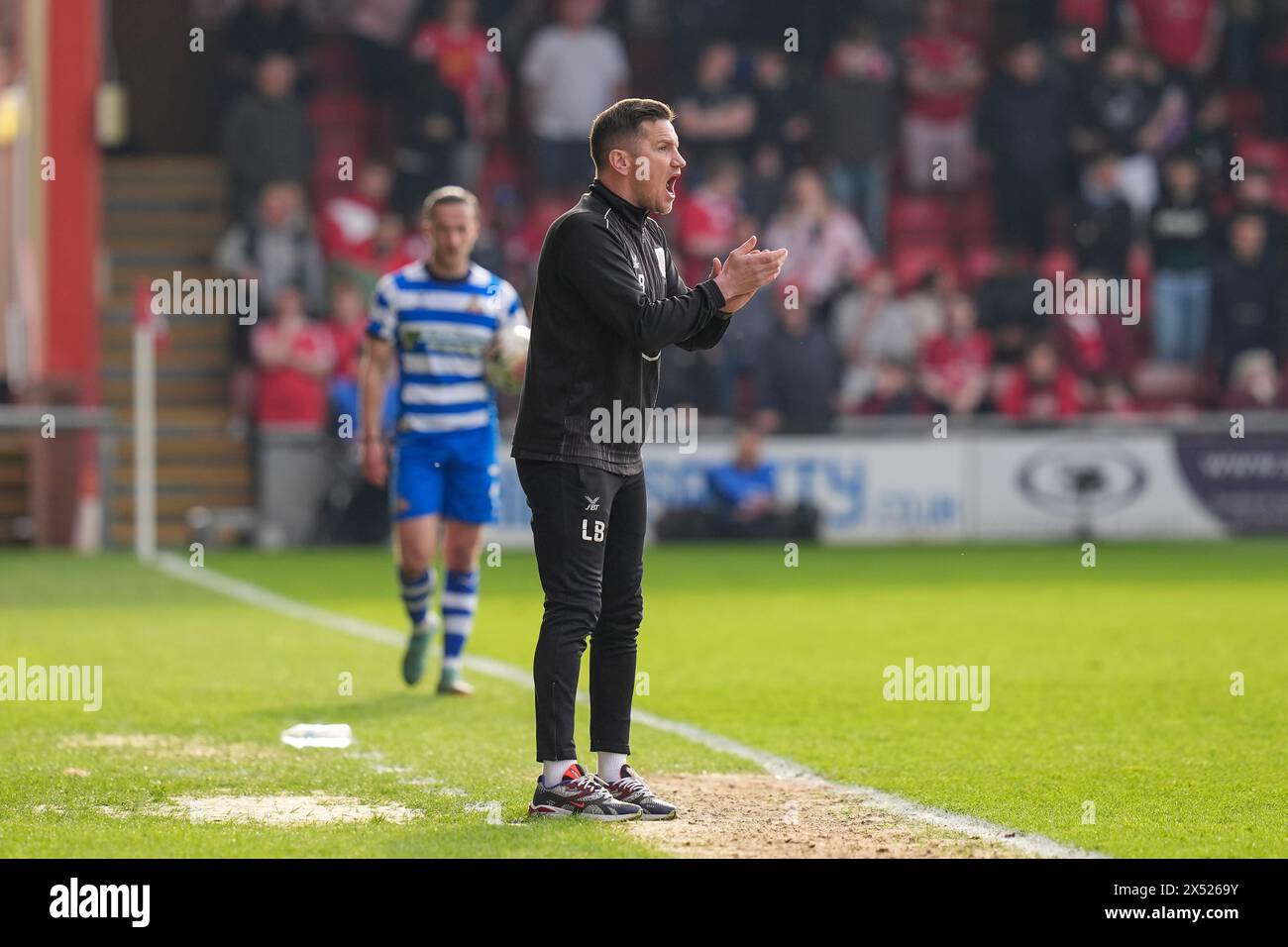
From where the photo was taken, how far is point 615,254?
21.3ft

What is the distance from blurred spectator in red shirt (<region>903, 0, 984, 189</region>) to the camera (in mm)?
24094

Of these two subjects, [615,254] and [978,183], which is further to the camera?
[978,183]

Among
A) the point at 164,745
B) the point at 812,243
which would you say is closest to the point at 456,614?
the point at 164,745

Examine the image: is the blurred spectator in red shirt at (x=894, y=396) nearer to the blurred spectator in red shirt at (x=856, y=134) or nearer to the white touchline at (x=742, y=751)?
the blurred spectator in red shirt at (x=856, y=134)

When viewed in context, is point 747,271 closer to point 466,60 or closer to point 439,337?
point 439,337

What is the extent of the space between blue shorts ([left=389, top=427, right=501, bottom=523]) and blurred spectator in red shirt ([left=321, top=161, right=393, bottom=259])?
1230 centimetres

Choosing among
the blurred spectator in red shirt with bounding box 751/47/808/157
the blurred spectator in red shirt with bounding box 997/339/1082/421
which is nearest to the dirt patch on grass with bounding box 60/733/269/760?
the blurred spectator in red shirt with bounding box 997/339/1082/421

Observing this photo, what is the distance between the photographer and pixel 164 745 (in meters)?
8.23

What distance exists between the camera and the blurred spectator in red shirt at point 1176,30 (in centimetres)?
2481

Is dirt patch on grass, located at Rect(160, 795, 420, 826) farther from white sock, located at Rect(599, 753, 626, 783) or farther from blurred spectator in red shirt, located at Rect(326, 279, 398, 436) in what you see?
blurred spectator in red shirt, located at Rect(326, 279, 398, 436)

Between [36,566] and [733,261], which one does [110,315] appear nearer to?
[36,566]

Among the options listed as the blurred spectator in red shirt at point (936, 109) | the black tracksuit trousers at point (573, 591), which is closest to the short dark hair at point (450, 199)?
the black tracksuit trousers at point (573, 591)
